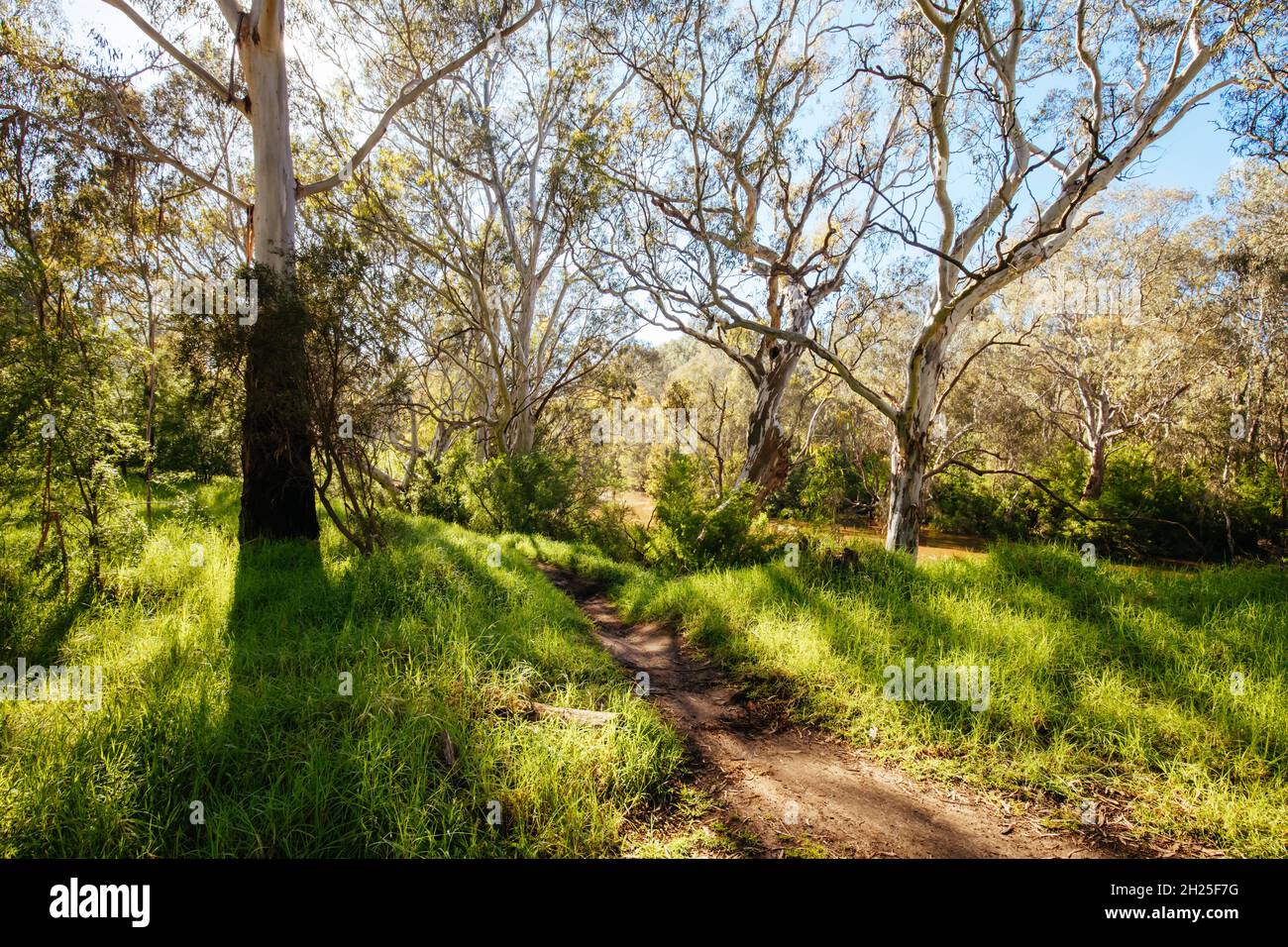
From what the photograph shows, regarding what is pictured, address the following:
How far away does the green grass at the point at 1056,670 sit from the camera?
254cm

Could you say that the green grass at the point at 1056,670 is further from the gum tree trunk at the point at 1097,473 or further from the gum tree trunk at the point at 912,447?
the gum tree trunk at the point at 1097,473

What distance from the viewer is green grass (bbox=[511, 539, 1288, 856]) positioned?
254 centimetres

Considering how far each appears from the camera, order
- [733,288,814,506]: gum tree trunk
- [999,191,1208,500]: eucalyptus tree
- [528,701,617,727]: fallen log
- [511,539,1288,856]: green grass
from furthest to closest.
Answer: [999,191,1208,500]: eucalyptus tree, [733,288,814,506]: gum tree trunk, [528,701,617,727]: fallen log, [511,539,1288,856]: green grass

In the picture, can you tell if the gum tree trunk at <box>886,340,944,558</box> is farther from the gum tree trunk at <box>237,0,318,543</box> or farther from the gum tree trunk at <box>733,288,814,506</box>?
the gum tree trunk at <box>237,0,318,543</box>

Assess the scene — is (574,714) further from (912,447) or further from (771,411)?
(771,411)

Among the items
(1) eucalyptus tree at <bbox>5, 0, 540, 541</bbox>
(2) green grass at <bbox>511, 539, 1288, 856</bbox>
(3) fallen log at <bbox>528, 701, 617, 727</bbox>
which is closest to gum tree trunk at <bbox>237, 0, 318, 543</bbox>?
(1) eucalyptus tree at <bbox>5, 0, 540, 541</bbox>

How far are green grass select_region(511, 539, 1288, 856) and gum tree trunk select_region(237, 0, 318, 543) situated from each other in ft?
15.4

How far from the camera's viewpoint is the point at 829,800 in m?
2.55

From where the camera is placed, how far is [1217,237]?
1608 centimetres

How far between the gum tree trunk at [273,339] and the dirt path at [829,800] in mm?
4725
